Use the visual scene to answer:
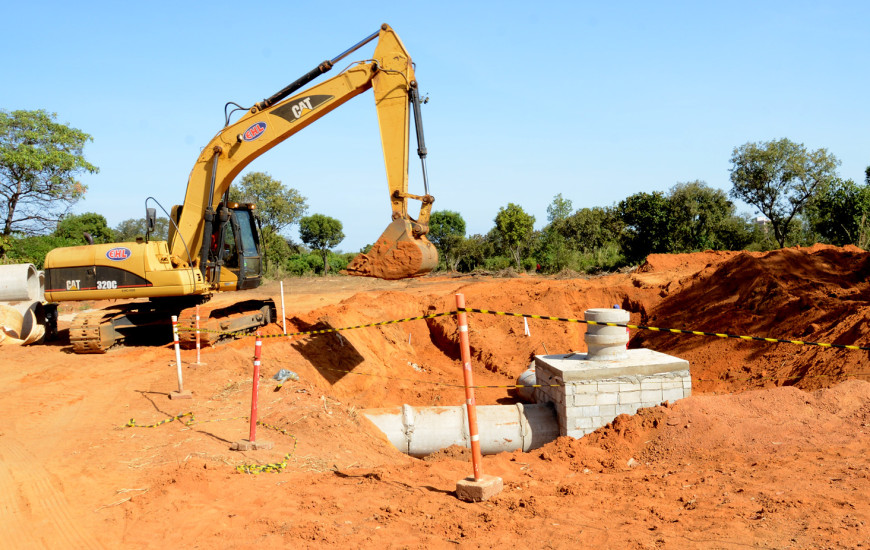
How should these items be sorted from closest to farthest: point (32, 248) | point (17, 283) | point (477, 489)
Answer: point (477, 489), point (17, 283), point (32, 248)

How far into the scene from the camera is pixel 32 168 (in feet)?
84.5

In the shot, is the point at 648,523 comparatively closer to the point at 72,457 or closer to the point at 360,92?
the point at 72,457

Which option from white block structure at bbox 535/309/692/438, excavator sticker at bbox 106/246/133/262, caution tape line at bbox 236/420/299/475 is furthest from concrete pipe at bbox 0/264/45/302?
white block structure at bbox 535/309/692/438

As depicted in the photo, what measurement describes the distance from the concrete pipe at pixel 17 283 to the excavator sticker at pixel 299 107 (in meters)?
7.39

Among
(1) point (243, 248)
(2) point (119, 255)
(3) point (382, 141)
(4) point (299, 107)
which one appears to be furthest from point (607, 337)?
(2) point (119, 255)

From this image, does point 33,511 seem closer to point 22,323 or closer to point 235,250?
point 235,250

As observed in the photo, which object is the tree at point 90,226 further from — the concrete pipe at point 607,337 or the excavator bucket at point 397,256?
the concrete pipe at point 607,337

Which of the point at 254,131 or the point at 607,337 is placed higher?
the point at 254,131

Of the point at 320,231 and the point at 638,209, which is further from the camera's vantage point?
the point at 320,231

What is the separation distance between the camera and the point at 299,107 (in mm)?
10539

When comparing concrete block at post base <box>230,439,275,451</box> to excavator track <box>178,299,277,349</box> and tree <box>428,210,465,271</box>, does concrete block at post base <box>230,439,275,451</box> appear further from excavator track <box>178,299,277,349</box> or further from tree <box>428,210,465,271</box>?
tree <box>428,210,465,271</box>

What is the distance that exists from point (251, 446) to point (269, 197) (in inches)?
1240

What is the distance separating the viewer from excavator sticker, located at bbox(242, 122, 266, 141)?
10.9 metres

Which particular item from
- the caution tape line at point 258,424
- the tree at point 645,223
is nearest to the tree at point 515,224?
the tree at point 645,223
